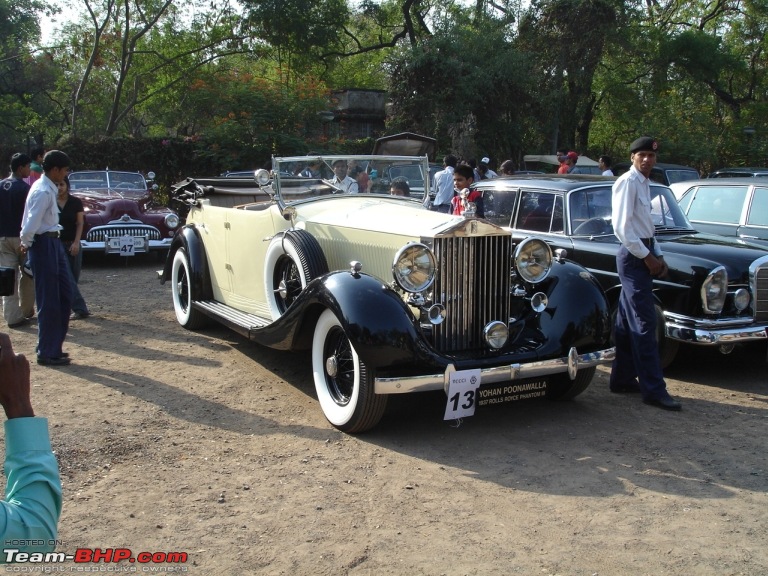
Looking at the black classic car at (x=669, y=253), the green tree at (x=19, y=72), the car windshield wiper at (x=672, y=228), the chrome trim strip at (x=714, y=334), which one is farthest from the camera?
the green tree at (x=19, y=72)

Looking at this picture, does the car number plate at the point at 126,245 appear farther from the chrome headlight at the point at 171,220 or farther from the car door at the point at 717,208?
the car door at the point at 717,208

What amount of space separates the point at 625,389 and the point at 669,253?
1.26 meters

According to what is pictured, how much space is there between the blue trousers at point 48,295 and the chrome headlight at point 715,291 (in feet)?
17.6

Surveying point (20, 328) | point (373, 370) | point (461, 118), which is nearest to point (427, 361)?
point (373, 370)

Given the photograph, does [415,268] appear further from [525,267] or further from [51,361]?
[51,361]

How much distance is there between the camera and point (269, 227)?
21.2ft

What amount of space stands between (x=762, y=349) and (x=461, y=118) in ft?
56.7

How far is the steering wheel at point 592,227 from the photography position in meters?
6.92

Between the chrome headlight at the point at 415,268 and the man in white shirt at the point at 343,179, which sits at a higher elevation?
the man in white shirt at the point at 343,179

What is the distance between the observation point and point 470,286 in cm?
506

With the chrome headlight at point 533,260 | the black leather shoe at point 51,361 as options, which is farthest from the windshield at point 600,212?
the black leather shoe at point 51,361

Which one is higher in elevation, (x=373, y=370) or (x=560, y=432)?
(x=373, y=370)

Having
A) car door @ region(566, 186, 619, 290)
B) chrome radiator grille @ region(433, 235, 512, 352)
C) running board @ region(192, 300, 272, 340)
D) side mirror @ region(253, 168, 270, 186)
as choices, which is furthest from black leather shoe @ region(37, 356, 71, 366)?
car door @ region(566, 186, 619, 290)

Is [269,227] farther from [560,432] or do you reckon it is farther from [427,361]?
[560,432]
